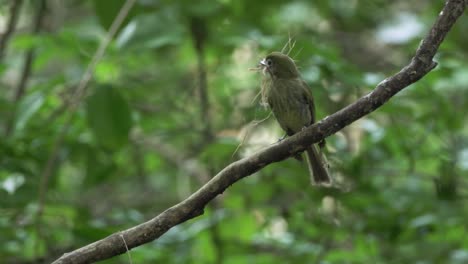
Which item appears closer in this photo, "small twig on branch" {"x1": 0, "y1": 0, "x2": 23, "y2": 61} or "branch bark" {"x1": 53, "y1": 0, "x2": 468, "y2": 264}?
"branch bark" {"x1": 53, "y1": 0, "x2": 468, "y2": 264}

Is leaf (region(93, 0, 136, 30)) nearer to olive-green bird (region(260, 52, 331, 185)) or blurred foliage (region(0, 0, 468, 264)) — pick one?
blurred foliage (region(0, 0, 468, 264))

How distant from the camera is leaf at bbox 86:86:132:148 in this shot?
3.42 metres

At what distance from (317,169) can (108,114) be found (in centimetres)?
104

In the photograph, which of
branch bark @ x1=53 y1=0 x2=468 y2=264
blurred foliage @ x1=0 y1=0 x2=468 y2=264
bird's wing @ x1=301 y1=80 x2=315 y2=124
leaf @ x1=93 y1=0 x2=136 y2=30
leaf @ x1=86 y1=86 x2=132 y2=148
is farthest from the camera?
blurred foliage @ x1=0 y1=0 x2=468 y2=264

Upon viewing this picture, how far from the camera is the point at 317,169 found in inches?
131

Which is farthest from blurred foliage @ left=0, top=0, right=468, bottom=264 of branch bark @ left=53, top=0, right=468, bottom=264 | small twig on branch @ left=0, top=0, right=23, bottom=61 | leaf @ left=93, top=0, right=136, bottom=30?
branch bark @ left=53, top=0, right=468, bottom=264

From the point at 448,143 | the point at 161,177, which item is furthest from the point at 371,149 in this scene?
the point at 161,177

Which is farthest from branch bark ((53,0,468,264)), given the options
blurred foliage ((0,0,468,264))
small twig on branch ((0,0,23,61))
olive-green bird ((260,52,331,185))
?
small twig on branch ((0,0,23,61))

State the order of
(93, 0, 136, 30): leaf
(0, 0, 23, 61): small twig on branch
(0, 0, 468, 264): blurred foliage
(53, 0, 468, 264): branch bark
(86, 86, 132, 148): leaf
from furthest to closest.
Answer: (0, 0, 23, 61): small twig on branch → (0, 0, 468, 264): blurred foliage → (86, 86, 132, 148): leaf → (93, 0, 136, 30): leaf → (53, 0, 468, 264): branch bark

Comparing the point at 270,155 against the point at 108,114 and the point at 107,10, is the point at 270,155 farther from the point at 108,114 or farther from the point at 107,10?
the point at 108,114

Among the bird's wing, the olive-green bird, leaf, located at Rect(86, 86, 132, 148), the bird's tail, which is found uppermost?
the bird's wing

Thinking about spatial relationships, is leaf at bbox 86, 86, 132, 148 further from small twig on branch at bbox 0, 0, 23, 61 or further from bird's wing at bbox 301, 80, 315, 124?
small twig on branch at bbox 0, 0, 23, 61

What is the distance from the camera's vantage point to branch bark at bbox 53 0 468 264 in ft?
6.84

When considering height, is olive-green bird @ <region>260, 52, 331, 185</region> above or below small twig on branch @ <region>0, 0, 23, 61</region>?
above
